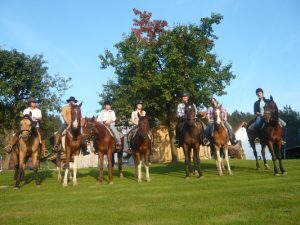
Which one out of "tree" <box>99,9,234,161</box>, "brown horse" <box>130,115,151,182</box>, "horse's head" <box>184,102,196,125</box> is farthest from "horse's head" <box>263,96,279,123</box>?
"tree" <box>99,9,234,161</box>

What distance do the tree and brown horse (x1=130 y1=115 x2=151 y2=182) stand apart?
16.8m

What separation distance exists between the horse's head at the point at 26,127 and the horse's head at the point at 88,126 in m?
2.37

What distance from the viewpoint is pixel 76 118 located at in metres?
14.8

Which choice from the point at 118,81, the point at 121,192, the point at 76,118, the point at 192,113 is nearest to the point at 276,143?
the point at 192,113

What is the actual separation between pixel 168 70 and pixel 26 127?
66.8ft

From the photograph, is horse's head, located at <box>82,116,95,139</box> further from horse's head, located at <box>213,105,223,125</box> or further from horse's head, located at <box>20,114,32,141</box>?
horse's head, located at <box>213,105,223,125</box>

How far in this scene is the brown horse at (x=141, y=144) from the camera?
1558 centimetres

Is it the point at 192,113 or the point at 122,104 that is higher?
the point at 122,104

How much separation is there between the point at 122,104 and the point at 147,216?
28.1 m

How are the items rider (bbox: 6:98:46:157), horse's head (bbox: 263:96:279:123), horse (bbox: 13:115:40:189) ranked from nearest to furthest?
horse (bbox: 13:115:40:189) → horse's head (bbox: 263:96:279:123) → rider (bbox: 6:98:46:157)

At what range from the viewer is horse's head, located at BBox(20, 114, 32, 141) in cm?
1484

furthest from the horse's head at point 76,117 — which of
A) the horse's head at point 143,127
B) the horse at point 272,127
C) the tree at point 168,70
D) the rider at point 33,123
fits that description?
the tree at point 168,70

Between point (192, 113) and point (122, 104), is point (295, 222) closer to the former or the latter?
point (192, 113)

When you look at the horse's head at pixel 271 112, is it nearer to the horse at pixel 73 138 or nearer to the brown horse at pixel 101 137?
the brown horse at pixel 101 137
